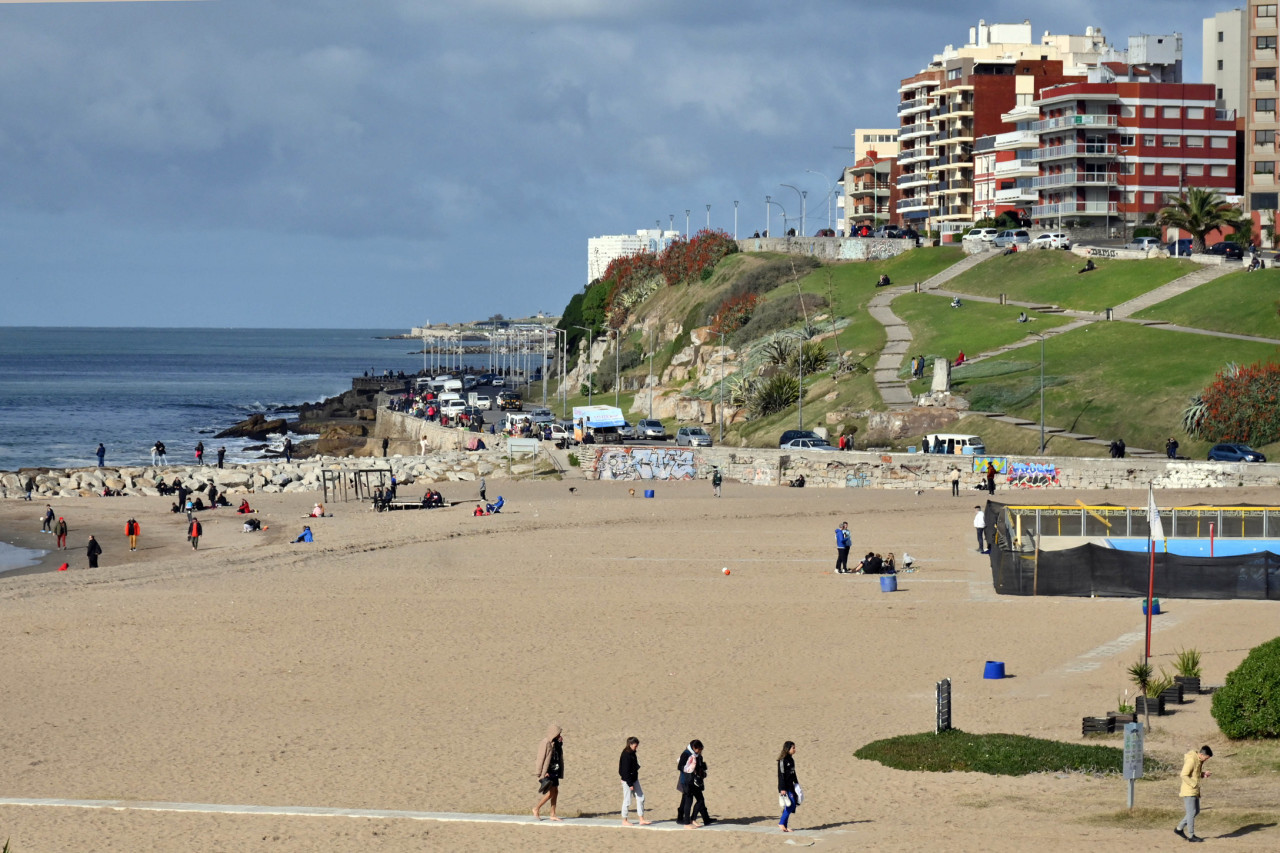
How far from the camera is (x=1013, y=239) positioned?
3804 inches

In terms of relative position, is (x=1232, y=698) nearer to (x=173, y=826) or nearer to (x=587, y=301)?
(x=173, y=826)

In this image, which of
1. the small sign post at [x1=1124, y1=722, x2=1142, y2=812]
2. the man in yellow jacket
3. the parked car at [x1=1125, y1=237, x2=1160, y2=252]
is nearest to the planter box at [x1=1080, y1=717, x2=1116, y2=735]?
the small sign post at [x1=1124, y1=722, x2=1142, y2=812]

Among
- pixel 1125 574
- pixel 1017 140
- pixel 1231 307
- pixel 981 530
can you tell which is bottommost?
pixel 1125 574

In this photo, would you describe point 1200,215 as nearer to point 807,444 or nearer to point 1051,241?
point 1051,241

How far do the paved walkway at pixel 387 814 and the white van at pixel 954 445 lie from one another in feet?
126

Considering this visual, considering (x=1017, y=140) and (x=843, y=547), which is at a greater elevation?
(x=1017, y=140)

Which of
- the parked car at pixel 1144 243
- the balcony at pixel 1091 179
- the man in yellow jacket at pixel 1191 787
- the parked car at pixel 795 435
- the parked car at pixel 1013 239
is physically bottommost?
the man in yellow jacket at pixel 1191 787

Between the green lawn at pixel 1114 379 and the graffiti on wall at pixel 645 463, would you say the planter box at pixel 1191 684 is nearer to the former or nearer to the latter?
the green lawn at pixel 1114 379

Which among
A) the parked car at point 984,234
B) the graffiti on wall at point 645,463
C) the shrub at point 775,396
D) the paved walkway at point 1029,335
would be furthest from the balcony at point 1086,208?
the graffiti on wall at point 645,463

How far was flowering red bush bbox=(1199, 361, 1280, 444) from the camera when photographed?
5400cm

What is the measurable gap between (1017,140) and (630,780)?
10242cm

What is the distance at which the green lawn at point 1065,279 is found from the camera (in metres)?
78.8

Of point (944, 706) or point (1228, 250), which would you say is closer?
point (944, 706)

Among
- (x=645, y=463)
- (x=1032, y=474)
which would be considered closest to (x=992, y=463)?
(x=1032, y=474)
